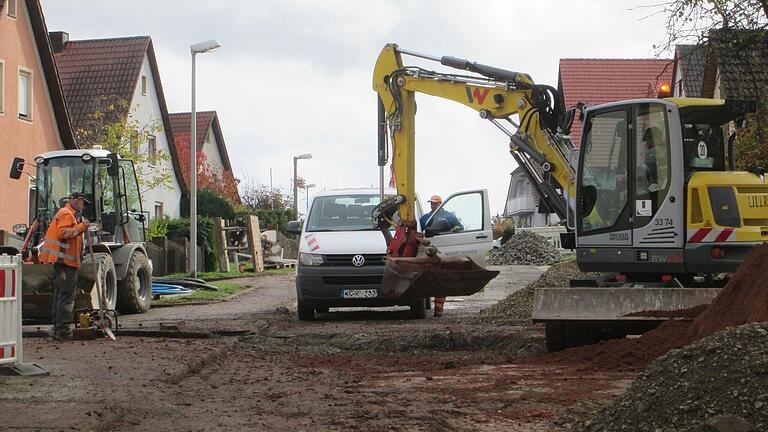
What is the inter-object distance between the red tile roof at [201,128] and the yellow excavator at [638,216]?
146 ft

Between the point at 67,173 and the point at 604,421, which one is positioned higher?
the point at 67,173

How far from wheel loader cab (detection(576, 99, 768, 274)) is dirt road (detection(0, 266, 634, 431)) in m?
1.50

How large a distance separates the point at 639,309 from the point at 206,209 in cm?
3802

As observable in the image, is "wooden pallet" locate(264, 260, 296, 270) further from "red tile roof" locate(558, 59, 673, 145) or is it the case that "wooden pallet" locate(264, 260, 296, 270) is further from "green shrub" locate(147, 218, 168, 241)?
"red tile roof" locate(558, 59, 673, 145)

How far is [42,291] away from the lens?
1579 centimetres

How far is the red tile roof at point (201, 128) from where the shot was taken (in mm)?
58219

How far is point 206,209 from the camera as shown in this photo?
156ft

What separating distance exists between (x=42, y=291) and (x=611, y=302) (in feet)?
28.0

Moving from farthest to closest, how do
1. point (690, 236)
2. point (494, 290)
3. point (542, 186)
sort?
point (494, 290) → point (542, 186) → point (690, 236)

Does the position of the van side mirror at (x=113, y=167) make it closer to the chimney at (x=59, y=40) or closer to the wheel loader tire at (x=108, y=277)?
the wheel loader tire at (x=108, y=277)

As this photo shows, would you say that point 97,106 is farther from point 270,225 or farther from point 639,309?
point 639,309

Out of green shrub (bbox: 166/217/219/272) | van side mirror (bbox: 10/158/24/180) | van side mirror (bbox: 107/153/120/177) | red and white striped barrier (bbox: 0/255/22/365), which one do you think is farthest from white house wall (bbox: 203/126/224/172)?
red and white striped barrier (bbox: 0/255/22/365)

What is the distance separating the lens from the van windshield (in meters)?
17.3

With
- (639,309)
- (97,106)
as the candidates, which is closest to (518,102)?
(639,309)
